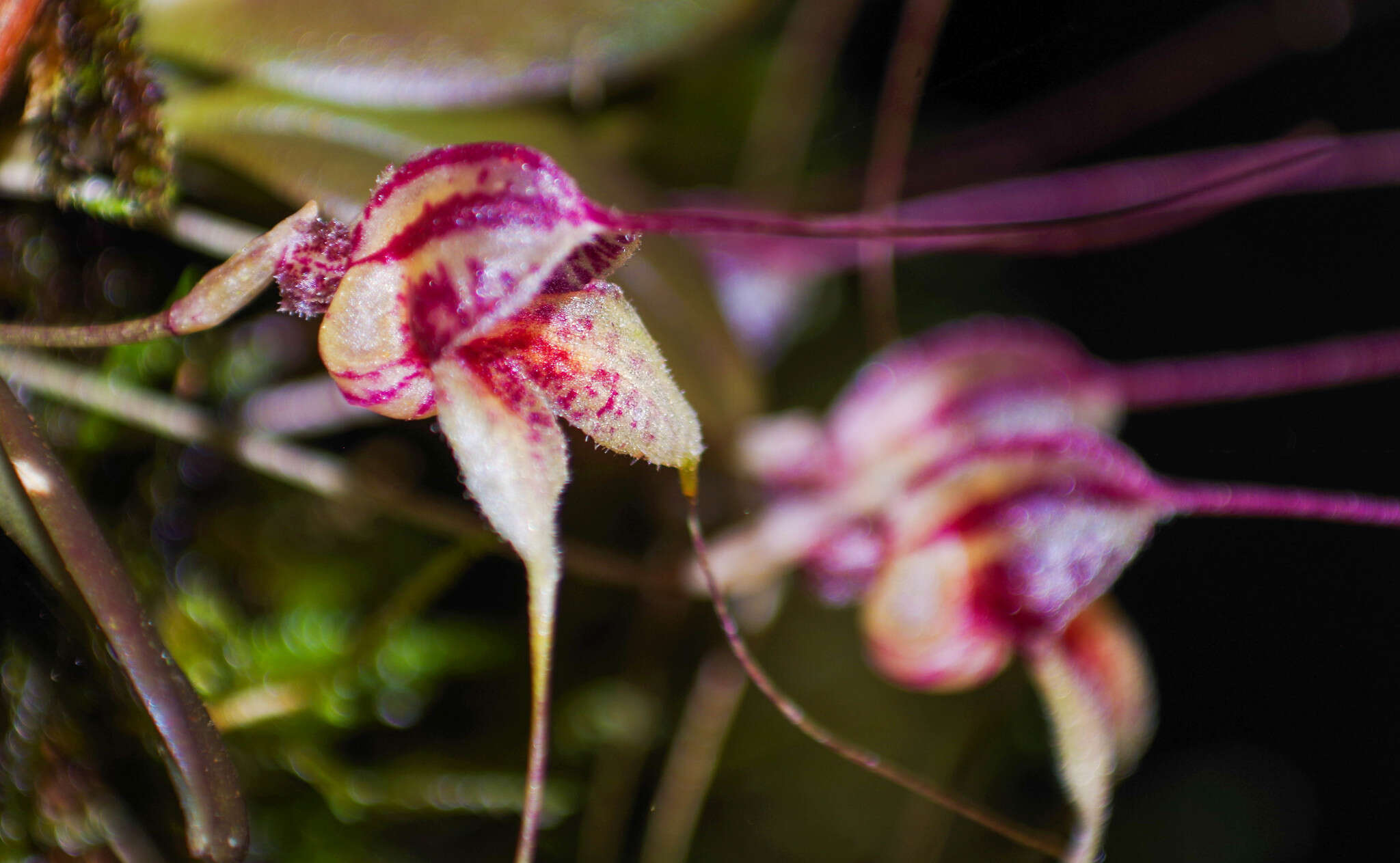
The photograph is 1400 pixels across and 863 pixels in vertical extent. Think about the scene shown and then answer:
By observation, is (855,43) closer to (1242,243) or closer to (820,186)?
(820,186)

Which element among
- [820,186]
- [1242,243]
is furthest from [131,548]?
[1242,243]

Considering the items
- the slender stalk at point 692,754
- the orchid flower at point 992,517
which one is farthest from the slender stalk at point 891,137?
the slender stalk at point 692,754

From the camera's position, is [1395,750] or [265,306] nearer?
[265,306]

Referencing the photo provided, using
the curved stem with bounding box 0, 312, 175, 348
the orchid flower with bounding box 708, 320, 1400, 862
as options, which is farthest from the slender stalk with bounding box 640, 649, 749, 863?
the curved stem with bounding box 0, 312, 175, 348

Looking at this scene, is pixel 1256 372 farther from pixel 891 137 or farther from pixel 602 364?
pixel 602 364

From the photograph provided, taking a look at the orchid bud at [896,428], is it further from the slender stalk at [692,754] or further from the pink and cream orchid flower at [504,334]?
the pink and cream orchid flower at [504,334]

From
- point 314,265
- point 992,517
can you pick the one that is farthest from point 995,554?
point 314,265
